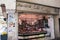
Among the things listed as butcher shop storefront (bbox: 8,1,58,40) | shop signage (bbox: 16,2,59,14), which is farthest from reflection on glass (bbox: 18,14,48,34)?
shop signage (bbox: 16,2,59,14)

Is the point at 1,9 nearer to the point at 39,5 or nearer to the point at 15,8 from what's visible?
the point at 15,8

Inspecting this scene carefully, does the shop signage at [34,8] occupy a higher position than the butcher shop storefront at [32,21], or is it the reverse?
the shop signage at [34,8]

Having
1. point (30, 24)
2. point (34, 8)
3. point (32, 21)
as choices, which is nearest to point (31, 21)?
Answer: point (32, 21)

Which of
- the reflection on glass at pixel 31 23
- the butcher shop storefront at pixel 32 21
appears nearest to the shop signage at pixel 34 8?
the butcher shop storefront at pixel 32 21

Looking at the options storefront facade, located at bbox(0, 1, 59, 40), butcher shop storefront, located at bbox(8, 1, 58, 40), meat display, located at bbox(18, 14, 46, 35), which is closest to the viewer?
storefront facade, located at bbox(0, 1, 59, 40)

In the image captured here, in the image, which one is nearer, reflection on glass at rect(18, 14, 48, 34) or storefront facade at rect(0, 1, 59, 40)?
storefront facade at rect(0, 1, 59, 40)

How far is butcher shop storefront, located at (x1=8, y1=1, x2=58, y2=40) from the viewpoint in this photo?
775cm

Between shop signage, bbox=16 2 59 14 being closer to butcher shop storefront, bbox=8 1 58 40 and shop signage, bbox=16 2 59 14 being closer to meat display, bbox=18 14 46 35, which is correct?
butcher shop storefront, bbox=8 1 58 40

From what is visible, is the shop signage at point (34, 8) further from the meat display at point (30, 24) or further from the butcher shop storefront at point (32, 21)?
the meat display at point (30, 24)

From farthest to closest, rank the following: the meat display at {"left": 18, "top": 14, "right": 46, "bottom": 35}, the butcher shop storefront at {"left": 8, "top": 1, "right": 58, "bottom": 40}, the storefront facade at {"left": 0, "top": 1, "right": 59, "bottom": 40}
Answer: the meat display at {"left": 18, "top": 14, "right": 46, "bottom": 35}
the butcher shop storefront at {"left": 8, "top": 1, "right": 58, "bottom": 40}
the storefront facade at {"left": 0, "top": 1, "right": 59, "bottom": 40}

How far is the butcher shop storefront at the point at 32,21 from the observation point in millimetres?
7746

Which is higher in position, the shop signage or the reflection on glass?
the shop signage

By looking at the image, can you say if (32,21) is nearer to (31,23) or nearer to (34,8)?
(31,23)

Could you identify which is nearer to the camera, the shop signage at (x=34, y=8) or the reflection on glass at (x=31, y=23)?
the shop signage at (x=34, y=8)
